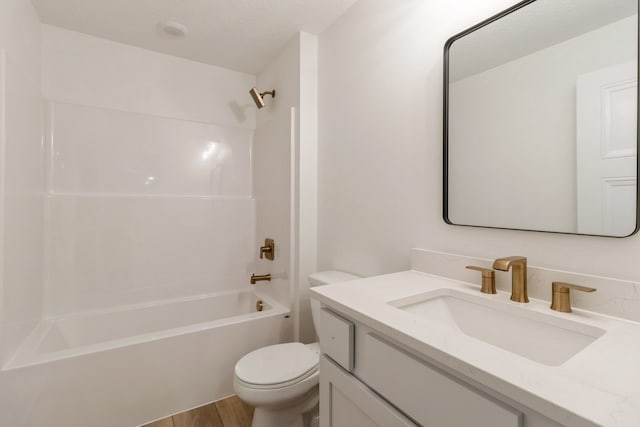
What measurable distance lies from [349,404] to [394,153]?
41.1 inches

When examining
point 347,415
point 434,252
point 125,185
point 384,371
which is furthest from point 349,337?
point 125,185

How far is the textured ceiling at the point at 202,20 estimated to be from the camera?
167cm

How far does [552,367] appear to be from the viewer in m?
0.51

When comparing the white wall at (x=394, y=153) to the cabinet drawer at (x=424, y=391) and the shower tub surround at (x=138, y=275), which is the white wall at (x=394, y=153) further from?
the shower tub surround at (x=138, y=275)

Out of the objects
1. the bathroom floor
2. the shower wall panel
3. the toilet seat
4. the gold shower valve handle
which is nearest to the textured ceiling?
the shower wall panel

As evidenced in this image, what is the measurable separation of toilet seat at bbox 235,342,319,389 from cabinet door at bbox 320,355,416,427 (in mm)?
344

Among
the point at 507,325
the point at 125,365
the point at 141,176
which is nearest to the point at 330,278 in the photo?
the point at 507,325

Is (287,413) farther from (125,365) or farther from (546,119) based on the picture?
(546,119)

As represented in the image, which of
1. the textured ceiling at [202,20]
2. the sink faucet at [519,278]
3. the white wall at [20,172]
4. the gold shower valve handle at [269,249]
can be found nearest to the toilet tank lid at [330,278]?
the gold shower valve handle at [269,249]

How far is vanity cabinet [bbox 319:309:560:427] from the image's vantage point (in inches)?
20.9

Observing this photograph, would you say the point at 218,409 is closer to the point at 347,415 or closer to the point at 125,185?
the point at 347,415

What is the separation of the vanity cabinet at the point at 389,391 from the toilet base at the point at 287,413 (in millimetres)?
448

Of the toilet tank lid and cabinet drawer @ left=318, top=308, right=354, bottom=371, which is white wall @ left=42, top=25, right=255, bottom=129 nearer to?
the toilet tank lid

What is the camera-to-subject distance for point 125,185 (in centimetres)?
212
